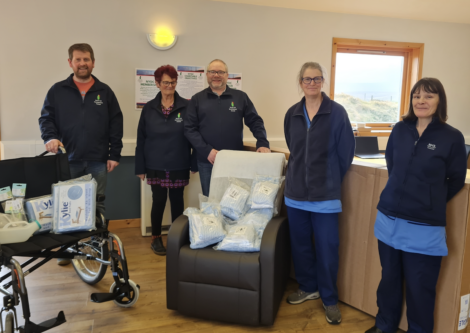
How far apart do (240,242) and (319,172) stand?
552 mm

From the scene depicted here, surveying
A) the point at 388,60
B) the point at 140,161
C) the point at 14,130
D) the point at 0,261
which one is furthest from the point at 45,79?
the point at 388,60

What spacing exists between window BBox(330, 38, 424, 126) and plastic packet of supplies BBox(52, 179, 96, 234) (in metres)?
2.91

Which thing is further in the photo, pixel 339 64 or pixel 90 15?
pixel 339 64

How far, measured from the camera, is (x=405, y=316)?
1906mm

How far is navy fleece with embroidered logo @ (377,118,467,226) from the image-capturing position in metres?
1.55

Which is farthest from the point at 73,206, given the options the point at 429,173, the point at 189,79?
the point at 189,79

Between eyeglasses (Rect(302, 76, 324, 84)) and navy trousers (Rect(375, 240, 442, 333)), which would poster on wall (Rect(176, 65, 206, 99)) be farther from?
navy trousers (Rect(375, 240, 442, 333))

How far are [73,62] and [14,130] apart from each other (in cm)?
108

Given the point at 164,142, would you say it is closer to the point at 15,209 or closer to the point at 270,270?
the point at 15,209

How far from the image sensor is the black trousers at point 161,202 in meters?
2.97

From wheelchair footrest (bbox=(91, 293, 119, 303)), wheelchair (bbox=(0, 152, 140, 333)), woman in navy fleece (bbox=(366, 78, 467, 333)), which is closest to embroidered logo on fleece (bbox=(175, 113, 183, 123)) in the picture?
wheelchair (bbox=(0, 152, 140, 333))

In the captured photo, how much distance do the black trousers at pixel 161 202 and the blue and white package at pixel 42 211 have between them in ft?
3.31

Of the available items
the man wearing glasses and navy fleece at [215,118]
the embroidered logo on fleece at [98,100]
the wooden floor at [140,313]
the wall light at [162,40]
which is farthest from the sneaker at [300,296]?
the wall light at [162,40]

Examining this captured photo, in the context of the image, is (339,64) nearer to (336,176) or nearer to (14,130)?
(336,176)
